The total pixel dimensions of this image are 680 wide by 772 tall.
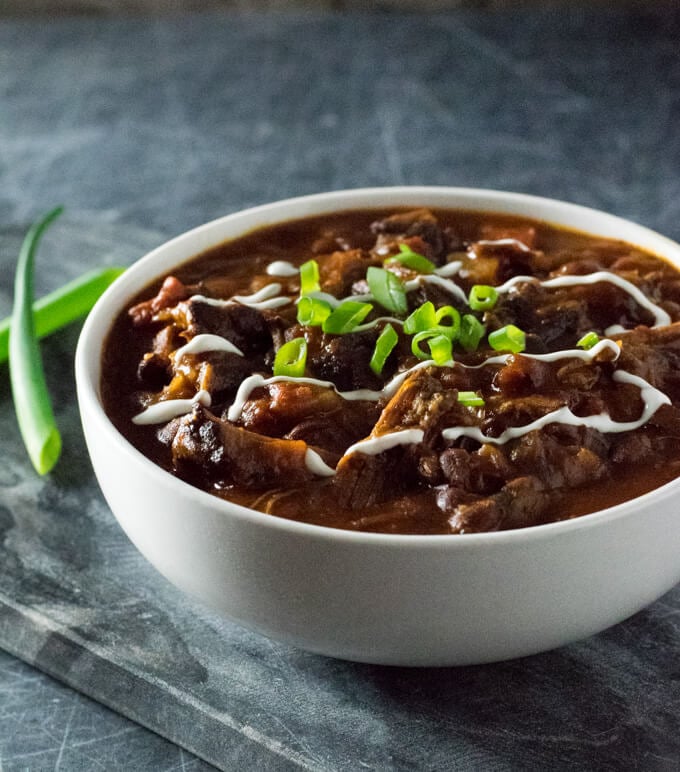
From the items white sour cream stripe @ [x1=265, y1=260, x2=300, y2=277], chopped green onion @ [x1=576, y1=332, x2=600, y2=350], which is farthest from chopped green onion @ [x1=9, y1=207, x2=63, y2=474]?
chopped green onion @ [x1=576, y1=332, x2=600, y2=350]

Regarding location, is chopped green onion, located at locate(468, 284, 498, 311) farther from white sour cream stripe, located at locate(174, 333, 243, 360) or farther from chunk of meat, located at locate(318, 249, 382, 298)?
white sour cream stripe, located at locate(174, 333, 243, 360)

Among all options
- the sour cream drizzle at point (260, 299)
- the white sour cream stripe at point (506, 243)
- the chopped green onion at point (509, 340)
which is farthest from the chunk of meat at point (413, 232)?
the chopped green onion at point (509, 340)

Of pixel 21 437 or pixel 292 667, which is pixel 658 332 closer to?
pixel 292 667

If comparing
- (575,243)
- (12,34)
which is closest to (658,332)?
(575,243)

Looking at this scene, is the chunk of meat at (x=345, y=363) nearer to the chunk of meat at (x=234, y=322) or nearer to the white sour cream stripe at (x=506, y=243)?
the chunk of meat at (x=234, y=322)

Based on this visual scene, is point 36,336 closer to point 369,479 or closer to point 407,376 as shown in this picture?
point 407,376

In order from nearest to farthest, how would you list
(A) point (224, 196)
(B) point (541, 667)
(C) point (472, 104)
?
(B) point (541, 667)
(A) point (224, 196)
(C) point (472, 104)

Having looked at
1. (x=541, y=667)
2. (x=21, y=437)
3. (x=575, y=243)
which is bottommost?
(x=21, y=437)

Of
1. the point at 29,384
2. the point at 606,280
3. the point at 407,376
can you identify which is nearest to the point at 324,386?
the point at 407,376
